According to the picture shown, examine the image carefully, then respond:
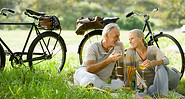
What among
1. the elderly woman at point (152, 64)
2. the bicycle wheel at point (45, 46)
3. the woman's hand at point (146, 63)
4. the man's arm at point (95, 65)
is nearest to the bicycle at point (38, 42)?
the bicycle wheel at point (45, 46)

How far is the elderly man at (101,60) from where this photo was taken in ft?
12.7

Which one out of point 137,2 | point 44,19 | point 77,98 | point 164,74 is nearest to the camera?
point 77,98

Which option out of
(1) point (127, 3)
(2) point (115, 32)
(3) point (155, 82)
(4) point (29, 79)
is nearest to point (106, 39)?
(2) point (115, 32)

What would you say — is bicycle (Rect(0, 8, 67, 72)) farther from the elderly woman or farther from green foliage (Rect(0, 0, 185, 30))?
green foliage (Rect(0, 0, 185, 30))

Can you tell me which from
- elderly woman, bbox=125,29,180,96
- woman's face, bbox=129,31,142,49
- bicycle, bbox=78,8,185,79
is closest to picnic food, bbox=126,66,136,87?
elderly woman, bbox=125,29,180,96

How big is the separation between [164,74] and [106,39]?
81 centimetres

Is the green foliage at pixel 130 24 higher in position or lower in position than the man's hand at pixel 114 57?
higher

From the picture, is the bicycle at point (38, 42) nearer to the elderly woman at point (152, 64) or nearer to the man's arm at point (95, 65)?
the man's arm at point (95, 65)

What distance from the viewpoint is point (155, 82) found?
12.8 feet

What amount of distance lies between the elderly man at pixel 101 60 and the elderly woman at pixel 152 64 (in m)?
0.17

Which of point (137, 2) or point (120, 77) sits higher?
point (137, 2)

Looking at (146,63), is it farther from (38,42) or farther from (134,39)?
(38,42)

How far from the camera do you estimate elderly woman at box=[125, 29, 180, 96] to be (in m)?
3.86

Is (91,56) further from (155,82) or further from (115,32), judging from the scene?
(155,82)
